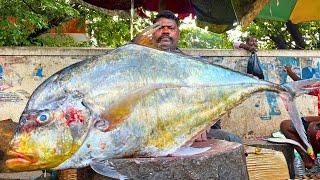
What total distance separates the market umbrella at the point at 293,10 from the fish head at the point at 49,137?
5.60 meters

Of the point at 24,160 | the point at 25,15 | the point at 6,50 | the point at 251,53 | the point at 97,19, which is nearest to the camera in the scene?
the point at 24,160

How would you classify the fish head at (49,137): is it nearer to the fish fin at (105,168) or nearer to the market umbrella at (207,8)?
the fish fin at (105,168)

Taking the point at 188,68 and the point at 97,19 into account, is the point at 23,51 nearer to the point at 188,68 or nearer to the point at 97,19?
the point at 188,68

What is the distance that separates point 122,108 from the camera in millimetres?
2617

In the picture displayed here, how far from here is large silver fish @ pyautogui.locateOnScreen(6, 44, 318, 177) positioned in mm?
2535

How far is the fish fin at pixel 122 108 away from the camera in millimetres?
2574

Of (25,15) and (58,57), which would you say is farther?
(25,15)

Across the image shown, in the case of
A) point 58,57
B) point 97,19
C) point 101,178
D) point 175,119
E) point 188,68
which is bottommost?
point 101,178

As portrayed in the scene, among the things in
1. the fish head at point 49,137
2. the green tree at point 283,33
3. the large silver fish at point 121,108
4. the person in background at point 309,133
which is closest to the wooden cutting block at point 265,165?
the person in background at point 309,133

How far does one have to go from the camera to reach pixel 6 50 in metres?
6.97

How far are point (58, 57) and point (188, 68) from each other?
15.1 ft

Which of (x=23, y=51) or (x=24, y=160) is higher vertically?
(x=23, y=51)

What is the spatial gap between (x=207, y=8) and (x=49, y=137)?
5195mm

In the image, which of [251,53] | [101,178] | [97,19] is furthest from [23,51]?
[97,19]
